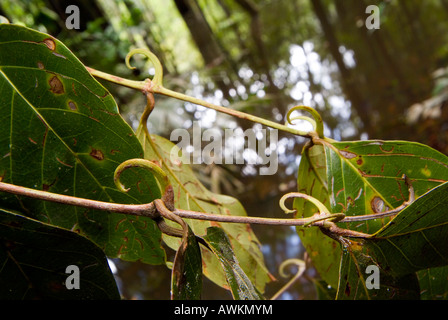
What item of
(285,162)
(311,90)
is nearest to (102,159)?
(285,162)

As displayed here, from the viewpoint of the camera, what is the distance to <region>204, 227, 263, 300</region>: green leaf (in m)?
0.23

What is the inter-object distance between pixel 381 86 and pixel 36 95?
2.67 m

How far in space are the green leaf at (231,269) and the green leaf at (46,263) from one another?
8cm

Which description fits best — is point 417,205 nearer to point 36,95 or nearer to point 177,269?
point 177,269

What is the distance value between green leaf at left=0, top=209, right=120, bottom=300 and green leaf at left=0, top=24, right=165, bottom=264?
0.03 meters

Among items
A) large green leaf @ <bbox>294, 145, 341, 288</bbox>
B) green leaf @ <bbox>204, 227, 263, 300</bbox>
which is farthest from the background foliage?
green leaf @ <bbox>204, 227, 263, 300</bbox>

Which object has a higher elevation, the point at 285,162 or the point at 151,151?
the point at 285,162

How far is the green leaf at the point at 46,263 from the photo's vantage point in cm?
24

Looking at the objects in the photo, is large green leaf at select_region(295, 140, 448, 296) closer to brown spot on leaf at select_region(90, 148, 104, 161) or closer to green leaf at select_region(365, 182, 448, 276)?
green leaf at select_region(365, 182, 448, 276)

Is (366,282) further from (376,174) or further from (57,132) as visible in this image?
(57,132)

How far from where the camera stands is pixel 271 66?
182cm

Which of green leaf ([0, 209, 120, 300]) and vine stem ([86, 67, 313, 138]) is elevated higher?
vine stem ([86, 67, 313, 138])

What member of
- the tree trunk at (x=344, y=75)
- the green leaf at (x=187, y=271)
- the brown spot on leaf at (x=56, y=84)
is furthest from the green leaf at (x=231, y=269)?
the tree trunk at (x=344, y=75)
